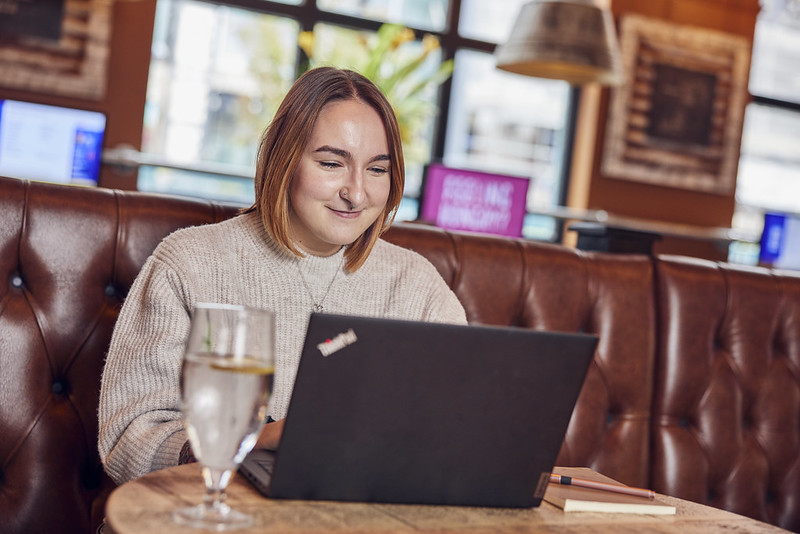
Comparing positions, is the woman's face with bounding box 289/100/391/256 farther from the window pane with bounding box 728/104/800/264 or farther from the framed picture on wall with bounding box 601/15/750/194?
the window pane with bounding box 728/104/800/264

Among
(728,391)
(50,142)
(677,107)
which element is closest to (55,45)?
(50,142)

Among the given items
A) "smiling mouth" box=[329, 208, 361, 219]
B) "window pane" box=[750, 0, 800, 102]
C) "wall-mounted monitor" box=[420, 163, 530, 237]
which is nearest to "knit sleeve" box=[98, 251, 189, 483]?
"smiling mouth" box=[329, 208, 361, 219]

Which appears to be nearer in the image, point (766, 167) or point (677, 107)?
point (677, 107)

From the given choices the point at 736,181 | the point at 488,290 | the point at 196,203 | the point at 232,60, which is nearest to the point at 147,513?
the point at 196,203

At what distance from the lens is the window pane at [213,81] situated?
20.4 feet

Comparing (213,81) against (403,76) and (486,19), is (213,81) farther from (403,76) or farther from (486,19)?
(486,19)

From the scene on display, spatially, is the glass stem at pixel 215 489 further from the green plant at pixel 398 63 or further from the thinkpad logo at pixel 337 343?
the green plant at pixel 398 63

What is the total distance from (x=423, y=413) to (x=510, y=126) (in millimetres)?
6377

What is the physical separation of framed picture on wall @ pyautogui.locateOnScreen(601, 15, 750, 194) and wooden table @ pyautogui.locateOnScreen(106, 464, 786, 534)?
6094 millimetres

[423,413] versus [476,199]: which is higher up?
[476,199]

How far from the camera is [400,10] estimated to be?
674 cm

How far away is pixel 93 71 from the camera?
18.8 ft

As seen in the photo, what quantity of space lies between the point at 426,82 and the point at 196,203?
13.9ft

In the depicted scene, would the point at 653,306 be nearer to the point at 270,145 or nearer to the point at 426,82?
the point at 270,145
